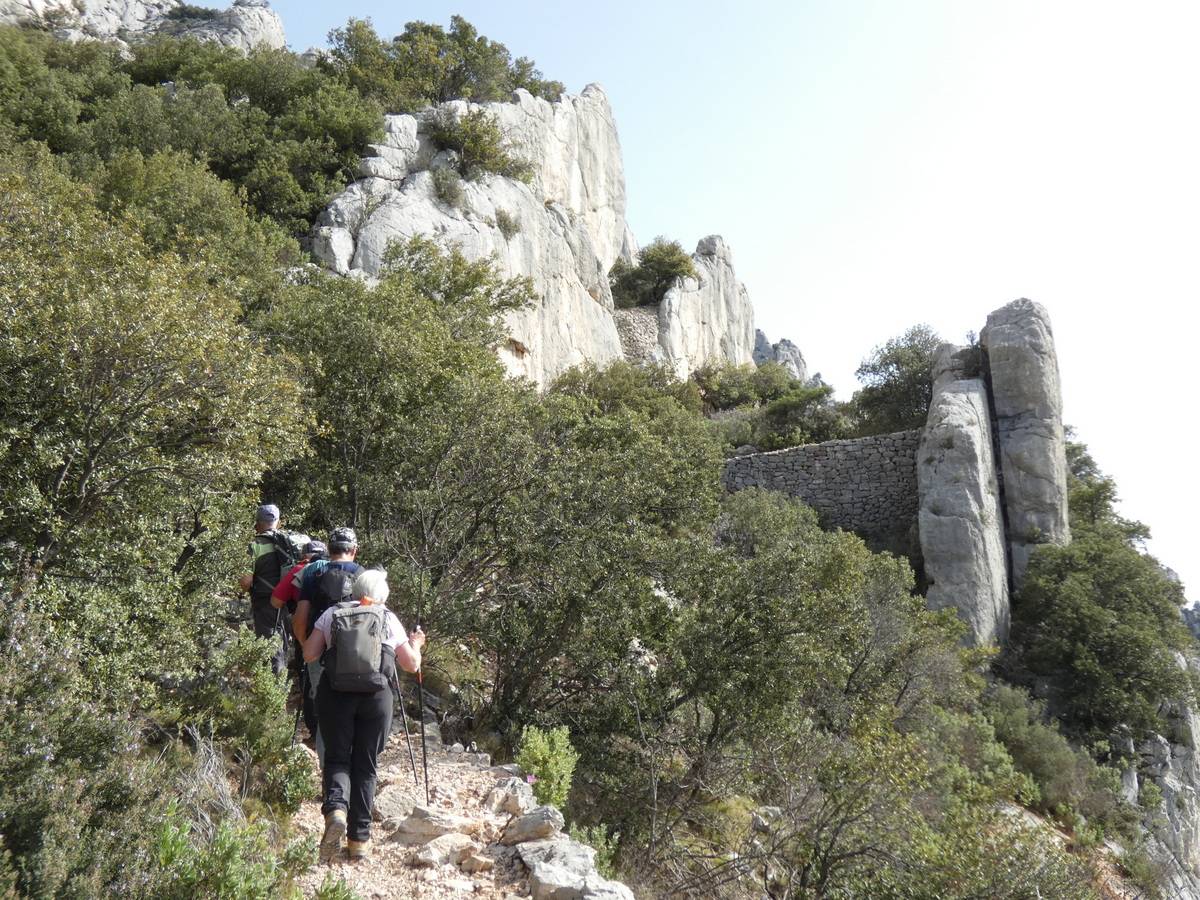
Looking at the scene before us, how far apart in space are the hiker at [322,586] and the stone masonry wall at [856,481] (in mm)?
18996

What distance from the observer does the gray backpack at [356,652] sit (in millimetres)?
4324

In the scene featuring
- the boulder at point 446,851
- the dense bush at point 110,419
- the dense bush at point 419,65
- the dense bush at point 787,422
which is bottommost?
the boulder at point 446,851

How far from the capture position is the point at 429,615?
8.12 metres

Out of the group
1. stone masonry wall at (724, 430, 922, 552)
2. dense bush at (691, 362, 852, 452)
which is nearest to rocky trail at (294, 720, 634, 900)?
stone masonry wall at (724, 430, 922, 552)

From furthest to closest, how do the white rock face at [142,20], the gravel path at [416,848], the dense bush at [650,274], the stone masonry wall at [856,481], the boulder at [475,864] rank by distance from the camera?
the dense bush at [650,274], the white rock face at [142,20], the stone masonry wall at [856,481], the boulder at [475,864], the gravel path at [416,848]

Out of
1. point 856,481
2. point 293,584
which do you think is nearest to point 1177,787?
point 856,481

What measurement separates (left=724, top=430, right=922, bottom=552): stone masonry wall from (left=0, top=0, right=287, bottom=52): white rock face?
27.0 metres

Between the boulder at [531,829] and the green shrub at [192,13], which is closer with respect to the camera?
the boulder at [531,829]

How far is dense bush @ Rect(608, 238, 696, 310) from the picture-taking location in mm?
38219

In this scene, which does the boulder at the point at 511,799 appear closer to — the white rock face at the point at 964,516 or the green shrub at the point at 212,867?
the green shrub at the point at 212,867

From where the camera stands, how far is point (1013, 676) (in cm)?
1792

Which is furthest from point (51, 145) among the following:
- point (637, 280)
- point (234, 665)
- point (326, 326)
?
point (637, 280)

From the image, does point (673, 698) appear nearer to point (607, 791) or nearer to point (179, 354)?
point (607, 791)

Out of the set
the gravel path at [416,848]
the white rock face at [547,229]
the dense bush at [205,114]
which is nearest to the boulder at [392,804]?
the gravel path at [416,848]
